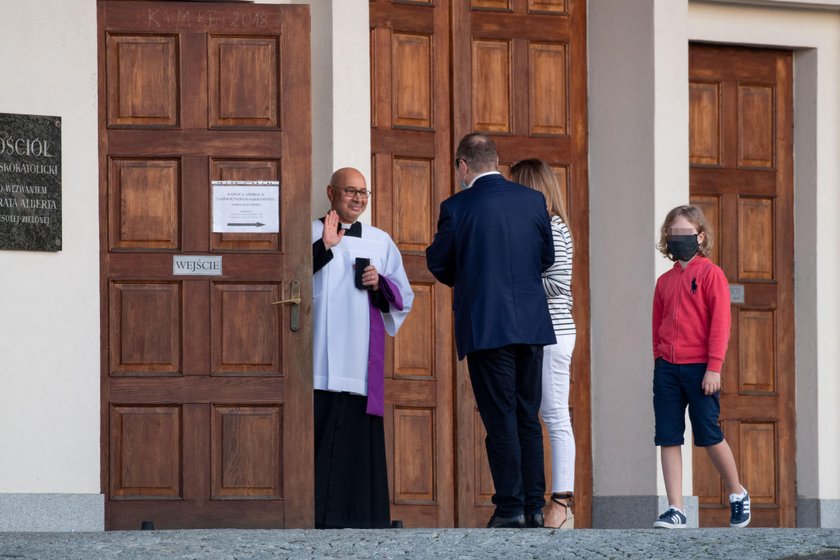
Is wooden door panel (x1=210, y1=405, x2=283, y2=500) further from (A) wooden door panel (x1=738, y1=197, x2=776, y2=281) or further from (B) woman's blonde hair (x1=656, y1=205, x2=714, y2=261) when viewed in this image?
(A) wooden door panel (x1=738, y1=197, x2=776, y2=281)

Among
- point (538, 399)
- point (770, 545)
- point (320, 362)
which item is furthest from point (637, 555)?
point (320, 362)

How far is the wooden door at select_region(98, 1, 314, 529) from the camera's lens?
937cm

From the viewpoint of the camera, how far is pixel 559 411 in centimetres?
844

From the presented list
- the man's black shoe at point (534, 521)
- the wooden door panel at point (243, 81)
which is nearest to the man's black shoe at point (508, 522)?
the man's black shoe at point (534, 521)

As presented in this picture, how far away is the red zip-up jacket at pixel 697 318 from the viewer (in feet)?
28.0

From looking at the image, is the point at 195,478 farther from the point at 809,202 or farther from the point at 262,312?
the point at 809,202

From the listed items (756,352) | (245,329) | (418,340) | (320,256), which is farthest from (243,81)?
(756,352)

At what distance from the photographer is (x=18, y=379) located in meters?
9.16

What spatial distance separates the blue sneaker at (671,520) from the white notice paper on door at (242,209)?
2.56 m

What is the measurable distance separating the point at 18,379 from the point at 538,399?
2.76 meters

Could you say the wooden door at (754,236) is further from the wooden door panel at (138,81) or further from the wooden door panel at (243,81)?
the wooden door panel at (138,81)

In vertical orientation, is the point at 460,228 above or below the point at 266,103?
below

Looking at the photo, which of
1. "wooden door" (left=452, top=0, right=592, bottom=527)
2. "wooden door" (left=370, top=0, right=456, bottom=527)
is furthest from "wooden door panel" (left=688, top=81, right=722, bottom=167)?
"wooden door" (left=370, top=0, right=456, bottom=527)

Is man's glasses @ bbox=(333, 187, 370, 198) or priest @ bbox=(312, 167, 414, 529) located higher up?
man's glasses @ bbox=(333, 187, 370, 198)
